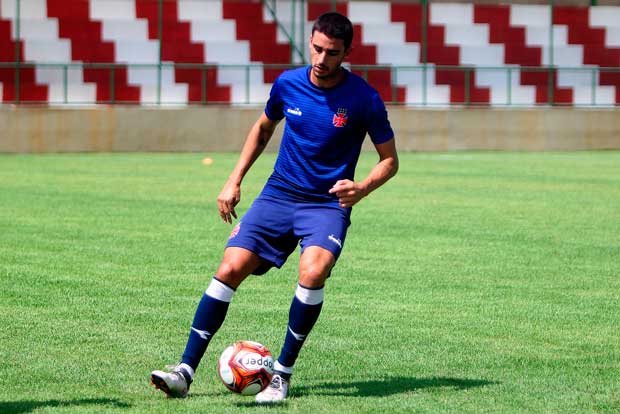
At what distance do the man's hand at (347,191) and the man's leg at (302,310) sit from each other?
29 centimetres

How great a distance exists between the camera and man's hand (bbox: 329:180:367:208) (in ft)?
20.8

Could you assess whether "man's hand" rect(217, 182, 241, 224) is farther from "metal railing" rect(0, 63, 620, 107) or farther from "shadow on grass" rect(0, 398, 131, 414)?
"metal railing" rect(0, 63, 620, 107)

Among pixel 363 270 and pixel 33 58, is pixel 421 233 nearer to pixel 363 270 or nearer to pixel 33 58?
pixel 363 270

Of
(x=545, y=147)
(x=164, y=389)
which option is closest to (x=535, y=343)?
(x=164, y=389)

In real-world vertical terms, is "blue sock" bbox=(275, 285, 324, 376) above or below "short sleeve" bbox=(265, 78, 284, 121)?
below

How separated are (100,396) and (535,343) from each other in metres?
3.00

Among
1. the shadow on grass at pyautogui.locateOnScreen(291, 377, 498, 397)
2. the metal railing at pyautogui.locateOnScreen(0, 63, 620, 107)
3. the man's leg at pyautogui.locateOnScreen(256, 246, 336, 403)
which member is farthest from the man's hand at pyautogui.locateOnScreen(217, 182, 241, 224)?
the metal railing at pyautogui.locateOnScreen(0, 63, 620, 107)

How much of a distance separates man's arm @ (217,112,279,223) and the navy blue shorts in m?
0.14

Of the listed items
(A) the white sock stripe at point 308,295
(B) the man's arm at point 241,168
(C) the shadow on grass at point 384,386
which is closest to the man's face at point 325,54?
(B) the man's arm at point 241,168

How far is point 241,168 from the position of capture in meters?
6.74

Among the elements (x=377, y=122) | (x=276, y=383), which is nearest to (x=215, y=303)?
(x=276, y=383)

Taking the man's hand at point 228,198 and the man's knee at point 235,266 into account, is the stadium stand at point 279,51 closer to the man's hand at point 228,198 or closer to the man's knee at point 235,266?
the man's hand at point 228,198

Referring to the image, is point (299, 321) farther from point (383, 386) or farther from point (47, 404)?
point (47, 404)

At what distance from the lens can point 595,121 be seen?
3447cm
